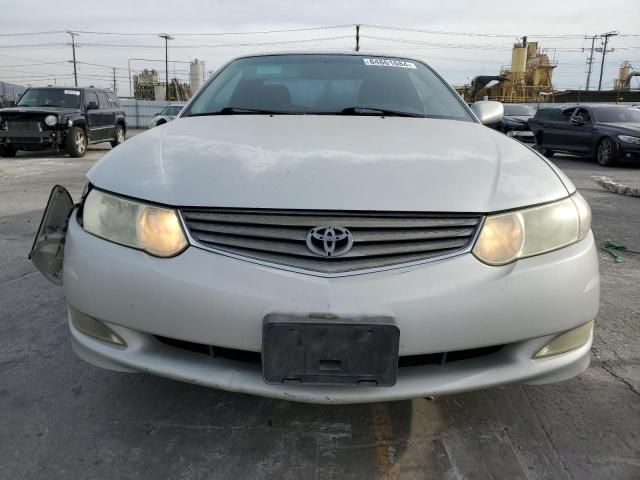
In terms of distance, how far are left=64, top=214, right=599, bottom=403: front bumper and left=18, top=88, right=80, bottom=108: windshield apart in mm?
12525

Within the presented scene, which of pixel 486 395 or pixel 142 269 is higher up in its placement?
pixel 142 269

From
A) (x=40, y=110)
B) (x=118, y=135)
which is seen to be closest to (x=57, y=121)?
(x=40, y=110)

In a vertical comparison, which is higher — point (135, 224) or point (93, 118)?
point (135, 224)

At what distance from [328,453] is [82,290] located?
99 cm

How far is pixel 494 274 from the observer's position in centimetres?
163

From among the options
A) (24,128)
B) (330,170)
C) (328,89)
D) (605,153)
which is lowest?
(605,153)

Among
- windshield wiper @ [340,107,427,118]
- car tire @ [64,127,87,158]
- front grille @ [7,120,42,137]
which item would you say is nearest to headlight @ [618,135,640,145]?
windshield wiper @ [340,107,427,118]

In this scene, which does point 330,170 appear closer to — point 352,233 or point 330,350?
point 352,233

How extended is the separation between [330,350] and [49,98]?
13320mm

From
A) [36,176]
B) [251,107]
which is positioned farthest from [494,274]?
[36,176]

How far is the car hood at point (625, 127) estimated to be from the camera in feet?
37.8

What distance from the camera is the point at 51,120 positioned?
11.8 m

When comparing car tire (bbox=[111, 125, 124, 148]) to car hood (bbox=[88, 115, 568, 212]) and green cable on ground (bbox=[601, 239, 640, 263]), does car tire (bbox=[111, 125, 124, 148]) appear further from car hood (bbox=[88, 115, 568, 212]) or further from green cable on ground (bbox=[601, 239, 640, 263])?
car hood (bbox=[88, 115, 568, 212])

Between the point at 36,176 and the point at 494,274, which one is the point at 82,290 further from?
the point at 36,176
